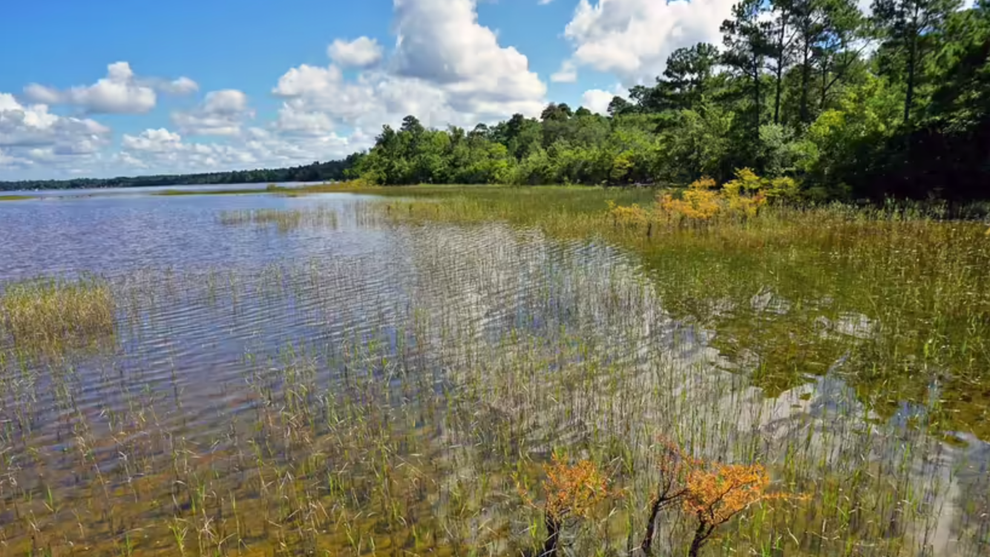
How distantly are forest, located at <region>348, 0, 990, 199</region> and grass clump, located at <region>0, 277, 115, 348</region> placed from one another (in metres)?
29.9

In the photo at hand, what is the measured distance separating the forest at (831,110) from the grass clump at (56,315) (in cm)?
2987

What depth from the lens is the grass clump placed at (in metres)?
10.8

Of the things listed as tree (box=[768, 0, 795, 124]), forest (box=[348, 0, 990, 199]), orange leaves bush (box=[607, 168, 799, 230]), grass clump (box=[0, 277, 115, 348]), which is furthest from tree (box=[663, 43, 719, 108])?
grass clump (box=[0, 277, 115, 348])

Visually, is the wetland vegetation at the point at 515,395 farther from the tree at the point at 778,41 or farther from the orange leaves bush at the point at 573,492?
the tree at the point at 778,41

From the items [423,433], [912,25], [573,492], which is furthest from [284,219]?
[912,25]

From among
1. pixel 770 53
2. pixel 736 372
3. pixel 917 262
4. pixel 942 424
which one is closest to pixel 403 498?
pixel 736 372

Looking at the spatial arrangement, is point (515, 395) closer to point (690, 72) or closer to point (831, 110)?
point (831, 110)

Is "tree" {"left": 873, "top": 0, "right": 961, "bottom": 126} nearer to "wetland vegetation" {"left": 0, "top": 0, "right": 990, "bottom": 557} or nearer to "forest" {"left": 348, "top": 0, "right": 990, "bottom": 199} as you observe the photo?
"forest" {"left": 348, "top": 0, "right": 990, "bottom": 199}

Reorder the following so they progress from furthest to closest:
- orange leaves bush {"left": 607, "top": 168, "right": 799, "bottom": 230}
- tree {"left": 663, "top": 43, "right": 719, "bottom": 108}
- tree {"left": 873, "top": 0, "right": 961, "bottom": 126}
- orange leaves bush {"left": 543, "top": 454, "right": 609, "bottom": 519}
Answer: tree {"left": 663, "top": 43, "right": 719, "bottom": 108}, tree {"left": 873, "top": 0, "right": 961, "bottom": 126}, orange leaves bush {"left": 607, "top": 168, "right": 799, "bottom": 230}, orange leaves bush {"left": 543, "top": 454, "right": 609, "bottom": 519}

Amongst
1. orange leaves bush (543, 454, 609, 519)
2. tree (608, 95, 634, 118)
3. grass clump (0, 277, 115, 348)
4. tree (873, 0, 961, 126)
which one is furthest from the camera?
tree (608, 95, 634, 118)

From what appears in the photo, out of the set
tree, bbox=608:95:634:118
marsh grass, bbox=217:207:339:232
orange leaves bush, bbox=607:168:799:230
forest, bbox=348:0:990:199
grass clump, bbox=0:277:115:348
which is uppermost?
tree, bbox=608:95:634:118

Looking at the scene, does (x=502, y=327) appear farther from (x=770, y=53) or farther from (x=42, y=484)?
(x=770, y=53)

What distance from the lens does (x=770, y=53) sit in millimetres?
40469

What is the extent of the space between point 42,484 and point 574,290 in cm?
1009
